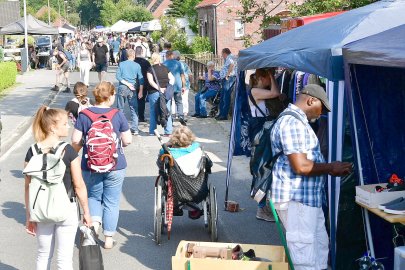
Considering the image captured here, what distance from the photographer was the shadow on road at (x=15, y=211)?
9.32 meters

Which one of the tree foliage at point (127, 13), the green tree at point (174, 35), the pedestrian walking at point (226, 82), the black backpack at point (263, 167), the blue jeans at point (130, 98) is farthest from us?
the tree foliage at point (127, 13)

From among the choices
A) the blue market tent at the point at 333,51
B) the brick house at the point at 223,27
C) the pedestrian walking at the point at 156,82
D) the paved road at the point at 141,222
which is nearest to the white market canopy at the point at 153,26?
the brick house at the point at 223,27

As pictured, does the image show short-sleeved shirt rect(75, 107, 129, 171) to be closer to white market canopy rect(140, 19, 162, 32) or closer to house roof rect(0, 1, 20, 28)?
house roof rect(0, 1, 20, 28)

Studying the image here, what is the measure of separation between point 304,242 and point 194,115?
506 inches

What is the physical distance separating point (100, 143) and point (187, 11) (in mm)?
52291

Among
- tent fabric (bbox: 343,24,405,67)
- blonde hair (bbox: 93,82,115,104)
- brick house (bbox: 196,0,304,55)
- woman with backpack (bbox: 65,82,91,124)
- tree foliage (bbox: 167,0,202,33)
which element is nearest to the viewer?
tent fabric (bbox: 343,24,405,67)

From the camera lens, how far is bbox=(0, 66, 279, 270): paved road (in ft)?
25.2

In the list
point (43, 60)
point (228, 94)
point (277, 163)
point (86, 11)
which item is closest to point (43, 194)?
point (277, 163)

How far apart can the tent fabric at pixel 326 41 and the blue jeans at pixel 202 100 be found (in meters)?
9.46

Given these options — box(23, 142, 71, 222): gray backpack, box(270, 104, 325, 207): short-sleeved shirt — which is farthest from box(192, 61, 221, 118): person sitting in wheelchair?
box(23, 142, 71, 222): gray backpack

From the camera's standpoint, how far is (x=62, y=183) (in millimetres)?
5723

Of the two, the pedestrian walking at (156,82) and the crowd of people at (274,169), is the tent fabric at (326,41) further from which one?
the pedestrian walking at (156,82)

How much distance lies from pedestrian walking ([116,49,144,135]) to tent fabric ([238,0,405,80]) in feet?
23.7

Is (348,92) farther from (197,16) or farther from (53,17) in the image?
(53,17)
